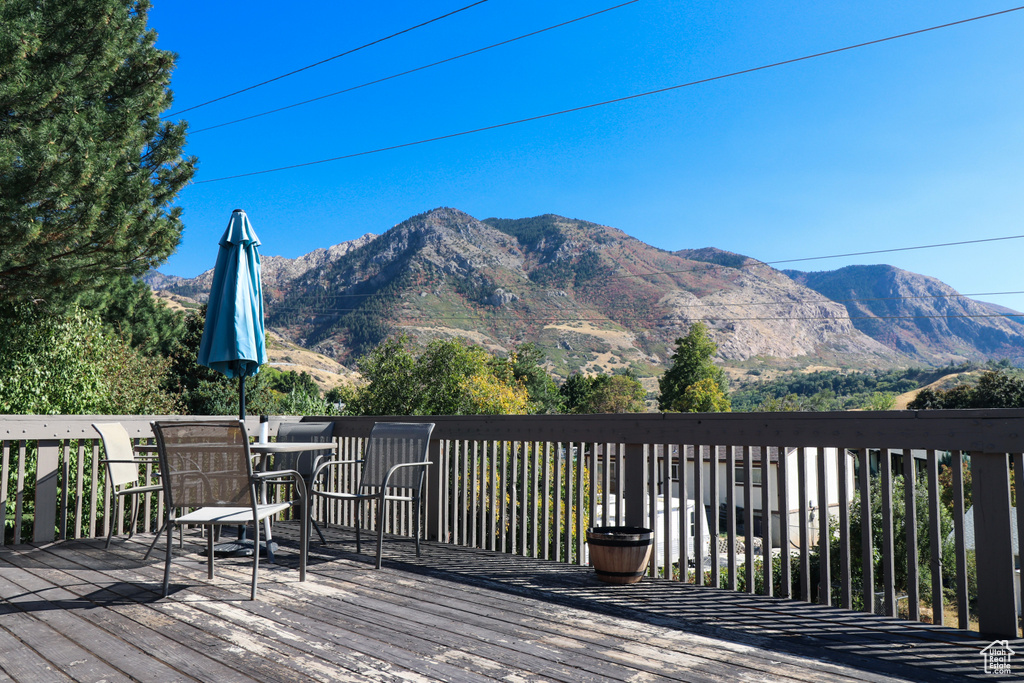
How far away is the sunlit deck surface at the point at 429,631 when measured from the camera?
87.0 inches

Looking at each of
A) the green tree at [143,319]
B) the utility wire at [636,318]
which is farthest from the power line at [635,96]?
the utility wire at [636,318]

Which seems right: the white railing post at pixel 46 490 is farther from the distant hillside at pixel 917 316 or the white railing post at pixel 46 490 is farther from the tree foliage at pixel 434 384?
the distant hillside at pixel 917 316

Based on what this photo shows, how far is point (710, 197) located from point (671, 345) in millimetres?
23220

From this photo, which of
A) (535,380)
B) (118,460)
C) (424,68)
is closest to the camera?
(118,460)

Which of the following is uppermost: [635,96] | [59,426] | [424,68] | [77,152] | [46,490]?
[424,68]

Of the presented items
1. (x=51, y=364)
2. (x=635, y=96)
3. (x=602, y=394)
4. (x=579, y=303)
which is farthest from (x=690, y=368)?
(x=51, y=364)

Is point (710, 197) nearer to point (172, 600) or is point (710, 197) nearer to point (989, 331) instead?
point (989, 331)

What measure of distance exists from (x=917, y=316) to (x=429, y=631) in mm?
117690

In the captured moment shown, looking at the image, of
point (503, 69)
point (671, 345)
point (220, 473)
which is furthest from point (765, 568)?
point (671, 345)

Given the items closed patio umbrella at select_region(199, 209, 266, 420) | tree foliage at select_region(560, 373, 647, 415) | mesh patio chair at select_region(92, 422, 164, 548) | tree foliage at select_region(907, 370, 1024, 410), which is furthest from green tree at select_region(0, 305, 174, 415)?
tree foliage at select_region(560, 373, 647, 415)

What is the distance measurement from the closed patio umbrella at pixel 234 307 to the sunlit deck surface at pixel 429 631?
130cm

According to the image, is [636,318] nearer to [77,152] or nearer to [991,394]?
[991,394]

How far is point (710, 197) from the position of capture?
93.9m

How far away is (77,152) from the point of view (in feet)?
19.2
